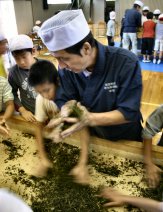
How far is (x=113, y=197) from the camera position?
2.93 ft

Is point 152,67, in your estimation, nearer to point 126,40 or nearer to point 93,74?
point 126,40

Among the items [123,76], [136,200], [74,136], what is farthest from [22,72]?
[136,200]

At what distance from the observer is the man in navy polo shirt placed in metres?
0.85

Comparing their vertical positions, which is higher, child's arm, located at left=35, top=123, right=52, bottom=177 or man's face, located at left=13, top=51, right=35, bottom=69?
man's face, located at left=13, top=51, right=35, bottom=69

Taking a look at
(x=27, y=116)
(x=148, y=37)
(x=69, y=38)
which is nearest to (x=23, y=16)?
(x=148, y=37)

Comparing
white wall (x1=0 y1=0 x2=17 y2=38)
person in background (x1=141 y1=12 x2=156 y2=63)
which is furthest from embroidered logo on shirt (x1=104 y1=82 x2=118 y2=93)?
white wall (x1=0 y1=0 x2=17 y2=38)

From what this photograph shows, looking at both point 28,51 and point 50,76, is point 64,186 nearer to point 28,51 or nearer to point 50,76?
point 50,76

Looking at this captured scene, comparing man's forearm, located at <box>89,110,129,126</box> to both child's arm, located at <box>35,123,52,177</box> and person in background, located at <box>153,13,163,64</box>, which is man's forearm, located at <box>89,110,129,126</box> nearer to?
child's arm, located at <box>35,123,52,177</box>

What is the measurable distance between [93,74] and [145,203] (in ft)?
1.88

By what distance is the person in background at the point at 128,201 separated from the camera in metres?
0.79

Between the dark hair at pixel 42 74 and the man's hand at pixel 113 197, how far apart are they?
59 centimetres

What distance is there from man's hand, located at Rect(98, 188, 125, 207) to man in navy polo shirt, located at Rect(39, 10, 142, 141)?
0.29 metres

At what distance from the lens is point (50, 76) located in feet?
3.68

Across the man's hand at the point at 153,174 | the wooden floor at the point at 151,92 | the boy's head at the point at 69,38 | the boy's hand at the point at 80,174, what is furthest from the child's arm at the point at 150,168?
the wooden floor at the point at 151,92
